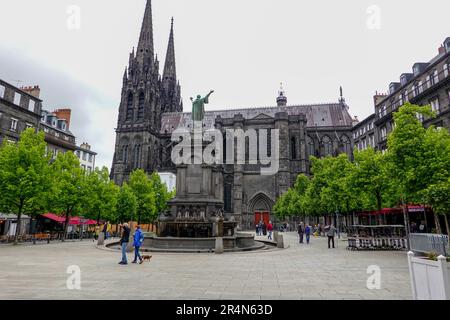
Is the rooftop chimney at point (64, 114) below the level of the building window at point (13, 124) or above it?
above

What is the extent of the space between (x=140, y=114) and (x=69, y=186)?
36.1 meters

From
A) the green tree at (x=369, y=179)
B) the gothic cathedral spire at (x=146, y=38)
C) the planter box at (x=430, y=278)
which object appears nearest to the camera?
the planter box at (x=430, y=278)

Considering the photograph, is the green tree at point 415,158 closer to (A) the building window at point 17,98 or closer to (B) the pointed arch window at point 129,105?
(A) the building window at point 17,98

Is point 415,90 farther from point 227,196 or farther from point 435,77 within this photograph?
point 227,196

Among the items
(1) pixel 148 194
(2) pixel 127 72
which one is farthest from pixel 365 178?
(2) pixel 127 72

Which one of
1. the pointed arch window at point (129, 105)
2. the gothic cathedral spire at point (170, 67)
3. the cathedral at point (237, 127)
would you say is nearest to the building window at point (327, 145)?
the cathedral at point (237, 127)

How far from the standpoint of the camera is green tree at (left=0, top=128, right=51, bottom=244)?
21120 millimetres

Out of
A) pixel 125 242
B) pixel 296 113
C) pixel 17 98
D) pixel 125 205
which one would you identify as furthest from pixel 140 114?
pixel 125 242

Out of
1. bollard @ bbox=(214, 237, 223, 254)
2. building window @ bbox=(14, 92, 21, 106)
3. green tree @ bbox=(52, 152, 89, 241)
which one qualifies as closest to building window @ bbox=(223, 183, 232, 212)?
green tree @ bbox=(52, 152, 89, 241)

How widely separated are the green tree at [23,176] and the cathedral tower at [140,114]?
34575 millimetres

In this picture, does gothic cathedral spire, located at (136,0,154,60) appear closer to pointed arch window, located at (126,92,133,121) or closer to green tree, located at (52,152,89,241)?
pointed arch window, located at (126,92,133,121)

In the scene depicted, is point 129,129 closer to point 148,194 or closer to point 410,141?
point 148,194

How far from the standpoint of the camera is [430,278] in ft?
16.0

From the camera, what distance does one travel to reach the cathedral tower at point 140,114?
192 feet
